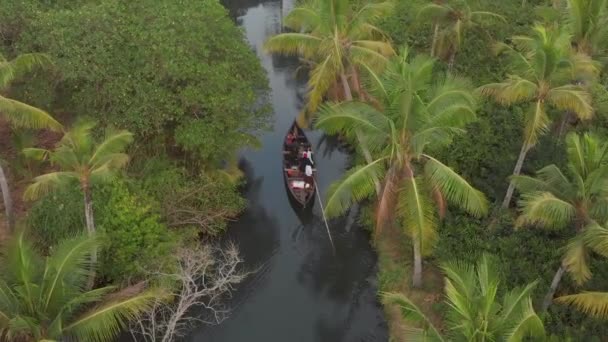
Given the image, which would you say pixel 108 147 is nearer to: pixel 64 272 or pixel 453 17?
pixel 64 272

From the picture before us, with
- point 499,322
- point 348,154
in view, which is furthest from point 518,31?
point 499,322

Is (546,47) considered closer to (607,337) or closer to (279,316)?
(607,337)

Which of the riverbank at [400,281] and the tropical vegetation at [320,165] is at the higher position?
the tropical vegetation at [320,165]

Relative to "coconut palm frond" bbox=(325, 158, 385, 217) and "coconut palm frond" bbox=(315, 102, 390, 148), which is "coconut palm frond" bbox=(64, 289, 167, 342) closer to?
"coconut palm frond" bbox=(325, 158, 385, 217)

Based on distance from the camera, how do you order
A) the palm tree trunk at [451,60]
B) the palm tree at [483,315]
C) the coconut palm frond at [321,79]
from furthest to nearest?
the palm tree trunk at [451,60] < the coconut palm frond at [321,79] < the palm tree at [483,315]

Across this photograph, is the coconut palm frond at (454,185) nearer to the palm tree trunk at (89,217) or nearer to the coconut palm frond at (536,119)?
the coconut palm frond at (536,119)

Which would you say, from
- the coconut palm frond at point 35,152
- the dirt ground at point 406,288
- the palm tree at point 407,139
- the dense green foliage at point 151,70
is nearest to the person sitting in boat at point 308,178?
the dense green foliage at point 151,70

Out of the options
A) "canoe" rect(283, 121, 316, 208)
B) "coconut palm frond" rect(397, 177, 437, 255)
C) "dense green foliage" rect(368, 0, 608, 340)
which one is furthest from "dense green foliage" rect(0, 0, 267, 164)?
"coconut palm frond" rect(397, 177, 437, 255)
